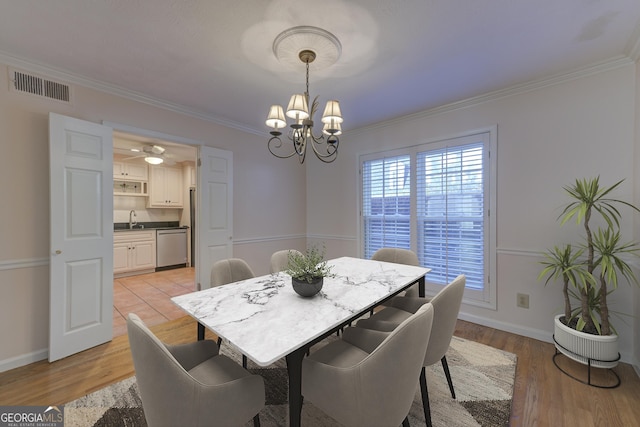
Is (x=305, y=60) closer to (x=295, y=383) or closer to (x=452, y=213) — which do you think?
(x=295, y=383)

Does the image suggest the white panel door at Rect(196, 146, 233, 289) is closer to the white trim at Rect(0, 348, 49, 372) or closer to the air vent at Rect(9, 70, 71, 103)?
the air vent at Rect(9, 70, 71, 103)

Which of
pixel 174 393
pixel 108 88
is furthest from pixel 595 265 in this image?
pixel 108 88

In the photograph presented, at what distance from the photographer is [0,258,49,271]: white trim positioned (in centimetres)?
214

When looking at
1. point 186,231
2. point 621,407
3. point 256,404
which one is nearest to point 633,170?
point 621,407

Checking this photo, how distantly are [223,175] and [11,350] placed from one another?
8.11 feet

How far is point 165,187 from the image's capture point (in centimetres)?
593

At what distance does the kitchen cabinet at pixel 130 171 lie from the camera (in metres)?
5.27

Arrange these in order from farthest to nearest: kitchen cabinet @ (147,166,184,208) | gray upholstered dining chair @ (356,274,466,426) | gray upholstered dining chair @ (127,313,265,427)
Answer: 1. kitchen cabinet @ (147,166,184,208)
2. gray upholstered dining chair @ (356,274,466,426)
3. gray upholstered dining chair @ (127,313,265,427)

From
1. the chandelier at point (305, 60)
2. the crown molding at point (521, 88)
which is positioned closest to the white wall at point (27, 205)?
the chandelier at point (305, 60)

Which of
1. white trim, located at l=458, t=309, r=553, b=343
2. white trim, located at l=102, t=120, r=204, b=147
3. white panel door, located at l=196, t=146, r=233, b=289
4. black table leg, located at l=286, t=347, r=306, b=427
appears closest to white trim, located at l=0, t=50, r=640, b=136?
white trim, located at l=102, t=120, r=204, b=147

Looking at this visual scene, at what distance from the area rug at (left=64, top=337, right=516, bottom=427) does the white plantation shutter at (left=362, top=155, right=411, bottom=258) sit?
5.54ft

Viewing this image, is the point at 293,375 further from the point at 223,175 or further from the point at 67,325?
the point at 223,175

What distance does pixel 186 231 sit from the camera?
19.9 ft

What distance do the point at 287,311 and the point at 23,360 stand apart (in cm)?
256
